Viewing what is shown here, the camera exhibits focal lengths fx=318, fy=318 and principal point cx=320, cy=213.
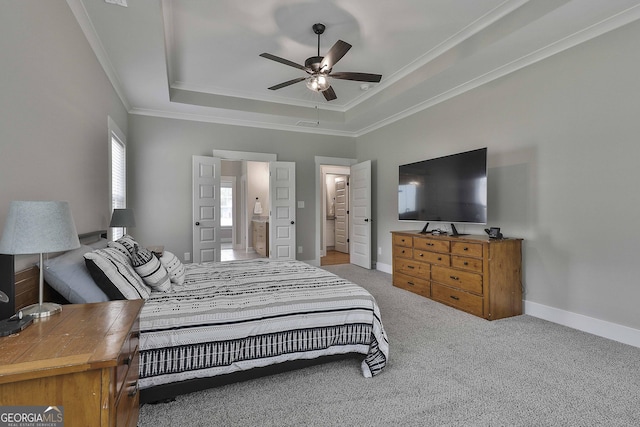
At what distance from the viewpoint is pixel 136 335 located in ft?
4.75

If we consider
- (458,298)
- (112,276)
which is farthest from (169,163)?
(458,298)

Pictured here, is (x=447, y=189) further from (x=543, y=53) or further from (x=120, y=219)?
(x=120, y=219)

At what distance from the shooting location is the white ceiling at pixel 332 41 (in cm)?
266

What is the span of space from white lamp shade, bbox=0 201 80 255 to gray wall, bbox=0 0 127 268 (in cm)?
51

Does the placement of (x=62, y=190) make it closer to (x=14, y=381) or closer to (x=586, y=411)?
(x=14, y=381)

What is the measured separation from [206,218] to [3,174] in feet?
12.3

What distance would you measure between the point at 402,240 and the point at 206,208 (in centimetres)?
314

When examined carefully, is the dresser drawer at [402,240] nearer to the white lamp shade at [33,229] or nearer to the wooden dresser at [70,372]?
the wooden dresser at [70,372]

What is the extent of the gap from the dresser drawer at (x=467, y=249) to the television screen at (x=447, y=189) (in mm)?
303

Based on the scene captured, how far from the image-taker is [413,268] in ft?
14.1

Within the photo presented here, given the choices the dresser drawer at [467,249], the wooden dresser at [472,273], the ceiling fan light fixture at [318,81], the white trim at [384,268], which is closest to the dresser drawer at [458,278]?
the wooden dresser at [472,273]

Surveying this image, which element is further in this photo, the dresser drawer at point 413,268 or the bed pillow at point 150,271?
the dresser drawer at point 413,268

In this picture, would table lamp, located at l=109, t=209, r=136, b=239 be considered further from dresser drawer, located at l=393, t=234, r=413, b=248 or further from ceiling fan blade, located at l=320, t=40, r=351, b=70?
dresser drawer, located at l=393, t=234, r=413, b=248

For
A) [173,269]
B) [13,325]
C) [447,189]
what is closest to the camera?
[13,325]
